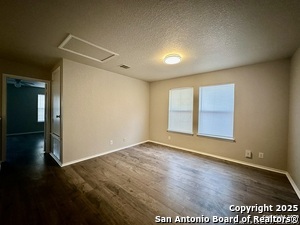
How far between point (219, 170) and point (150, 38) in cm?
302

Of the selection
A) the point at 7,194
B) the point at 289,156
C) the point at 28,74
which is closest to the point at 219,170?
the point at 289,156

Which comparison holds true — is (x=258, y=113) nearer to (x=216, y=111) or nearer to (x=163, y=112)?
(x=216, y=111)

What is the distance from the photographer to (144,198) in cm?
194

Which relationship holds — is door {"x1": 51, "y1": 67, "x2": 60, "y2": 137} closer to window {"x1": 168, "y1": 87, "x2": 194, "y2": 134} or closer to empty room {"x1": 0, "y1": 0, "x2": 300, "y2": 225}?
empty room {"x1": 0, "y1": 0, "x2": 300, "y2": 225}

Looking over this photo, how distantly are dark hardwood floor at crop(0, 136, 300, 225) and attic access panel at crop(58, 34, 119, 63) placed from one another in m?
2.47

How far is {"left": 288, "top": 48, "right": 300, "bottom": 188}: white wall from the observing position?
221 centimetres

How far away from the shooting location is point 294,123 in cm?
238

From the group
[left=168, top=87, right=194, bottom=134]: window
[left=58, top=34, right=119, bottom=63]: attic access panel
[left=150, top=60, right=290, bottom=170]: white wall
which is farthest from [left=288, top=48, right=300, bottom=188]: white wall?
[left=58, top=34, right=119, bottom=63]: attic access panel

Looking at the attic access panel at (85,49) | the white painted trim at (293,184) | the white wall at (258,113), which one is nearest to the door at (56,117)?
the attic access panel at (85,49)

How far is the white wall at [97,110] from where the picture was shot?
10.1 ft

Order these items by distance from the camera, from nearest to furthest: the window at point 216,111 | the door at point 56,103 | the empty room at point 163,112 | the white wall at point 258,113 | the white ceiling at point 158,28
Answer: the white ceiling at point 158,28
the empty room at point 163,112
the white wall at point 258,113
the door at point 56,103
the window at point 216,111

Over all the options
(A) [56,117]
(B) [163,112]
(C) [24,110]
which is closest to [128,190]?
(A) [56,117]

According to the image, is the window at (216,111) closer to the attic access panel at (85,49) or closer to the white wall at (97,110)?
the white wall at (97,110)

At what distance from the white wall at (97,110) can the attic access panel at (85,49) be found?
0.60 m
